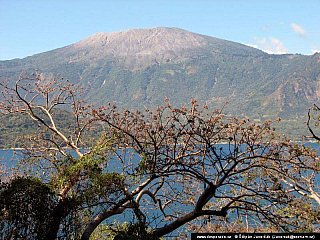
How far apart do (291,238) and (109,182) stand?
2913mm

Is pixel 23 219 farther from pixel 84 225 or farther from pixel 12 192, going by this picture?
pixel 84 225

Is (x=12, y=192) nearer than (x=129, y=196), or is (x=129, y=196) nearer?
(x=12, y=192)

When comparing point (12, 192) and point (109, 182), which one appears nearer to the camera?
point (12, 192)

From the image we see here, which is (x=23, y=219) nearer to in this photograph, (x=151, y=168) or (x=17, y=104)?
(x=151, y=168)

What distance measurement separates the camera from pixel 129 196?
5.90 m

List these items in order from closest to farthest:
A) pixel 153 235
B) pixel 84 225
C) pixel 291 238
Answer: pixel 291 238
pixel 153 235
pixel 84 225

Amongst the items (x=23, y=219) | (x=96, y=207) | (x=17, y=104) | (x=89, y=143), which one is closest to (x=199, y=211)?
(x=96, y=207)

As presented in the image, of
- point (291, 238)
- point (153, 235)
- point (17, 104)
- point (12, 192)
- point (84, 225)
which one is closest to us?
point (12, 192)

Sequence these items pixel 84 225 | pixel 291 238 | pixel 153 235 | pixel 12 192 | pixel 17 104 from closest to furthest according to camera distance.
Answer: pixel 12 192, pixel 291 238, pixel 153 235, pixel 84 225, pixel 17 104

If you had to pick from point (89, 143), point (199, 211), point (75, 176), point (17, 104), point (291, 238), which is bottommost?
point (291, 238)

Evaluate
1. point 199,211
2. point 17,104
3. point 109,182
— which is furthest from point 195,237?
point 17,104

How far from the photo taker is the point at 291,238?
5.46 metres

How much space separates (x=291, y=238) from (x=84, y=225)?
3.41 metres

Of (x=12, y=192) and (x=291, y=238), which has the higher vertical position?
(x=12, y=192)
